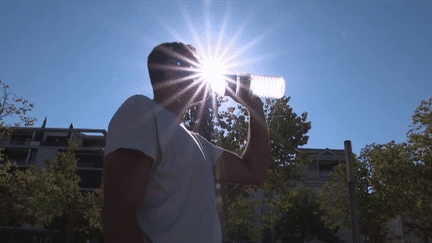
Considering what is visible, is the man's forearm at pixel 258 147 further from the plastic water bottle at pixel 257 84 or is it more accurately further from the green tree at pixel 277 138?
the green tree at pixel 277 138

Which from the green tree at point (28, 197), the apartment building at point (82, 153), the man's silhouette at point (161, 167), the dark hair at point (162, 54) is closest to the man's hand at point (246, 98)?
the man's silhouette at point (161, 167)

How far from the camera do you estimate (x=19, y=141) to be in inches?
1994

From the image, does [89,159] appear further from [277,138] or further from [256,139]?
[256,139]

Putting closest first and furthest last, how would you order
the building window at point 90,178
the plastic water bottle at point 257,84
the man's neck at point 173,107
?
the man's neck at point 173,107 < the plastic water bottle at point 257,84 < the building window at point 90,178

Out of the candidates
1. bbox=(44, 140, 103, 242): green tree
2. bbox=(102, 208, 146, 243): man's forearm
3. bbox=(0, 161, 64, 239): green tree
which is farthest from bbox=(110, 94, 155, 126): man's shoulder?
bbox=(44, 140, 103, 242): green tree

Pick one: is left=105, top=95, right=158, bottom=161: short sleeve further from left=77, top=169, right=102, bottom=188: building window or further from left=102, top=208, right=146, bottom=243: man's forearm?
left=77, top=169, right=102, bottom=188: building window

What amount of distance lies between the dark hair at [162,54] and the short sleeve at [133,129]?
0.22 meters

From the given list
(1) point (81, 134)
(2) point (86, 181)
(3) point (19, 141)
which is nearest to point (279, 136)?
(2) point (86, 181)

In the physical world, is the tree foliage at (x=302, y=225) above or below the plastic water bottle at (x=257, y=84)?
above

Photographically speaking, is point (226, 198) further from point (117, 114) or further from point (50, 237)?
point (50, 237)

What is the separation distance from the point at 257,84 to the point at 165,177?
0.79m

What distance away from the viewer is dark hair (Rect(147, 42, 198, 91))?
54.6 inches

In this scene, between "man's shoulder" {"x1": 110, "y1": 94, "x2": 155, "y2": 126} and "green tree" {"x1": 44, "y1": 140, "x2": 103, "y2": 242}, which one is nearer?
"man's shoulder" {"x1": 110, "y1": 94, "x2": 155, "y2": 126}

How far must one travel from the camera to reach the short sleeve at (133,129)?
3.44ft
